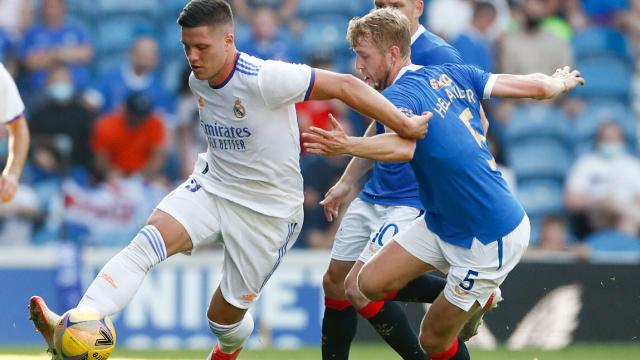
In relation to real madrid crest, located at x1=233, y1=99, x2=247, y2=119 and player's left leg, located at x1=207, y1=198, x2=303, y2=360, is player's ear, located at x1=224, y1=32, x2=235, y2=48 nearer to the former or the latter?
real madrid crest, located at x1=233, y1=99, x2=247, y2=119

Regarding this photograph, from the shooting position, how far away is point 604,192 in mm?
13352

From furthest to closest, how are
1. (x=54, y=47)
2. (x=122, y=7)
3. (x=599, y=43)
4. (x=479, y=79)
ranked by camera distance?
1. (x=599, y=43)
2. (x=122, y=7)
3. (x=54, y=47)
4. (x=479, y=79)

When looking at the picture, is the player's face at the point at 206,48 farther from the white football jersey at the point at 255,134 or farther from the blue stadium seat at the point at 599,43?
the blue stadium seat at the point at 599,43

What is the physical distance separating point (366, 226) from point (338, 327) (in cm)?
69

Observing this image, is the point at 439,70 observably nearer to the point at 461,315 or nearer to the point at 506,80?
the point at 506,80

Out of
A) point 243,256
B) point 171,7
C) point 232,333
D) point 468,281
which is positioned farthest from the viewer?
point 171,7

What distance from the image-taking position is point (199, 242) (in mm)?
7059

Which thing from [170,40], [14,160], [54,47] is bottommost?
[170,40]

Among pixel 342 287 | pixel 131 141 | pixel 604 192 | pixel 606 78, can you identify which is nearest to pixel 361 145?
pixel 342 287

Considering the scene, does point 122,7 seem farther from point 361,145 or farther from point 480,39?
point 361,145

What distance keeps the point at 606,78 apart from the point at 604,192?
189 cm

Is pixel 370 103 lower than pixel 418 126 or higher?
higher

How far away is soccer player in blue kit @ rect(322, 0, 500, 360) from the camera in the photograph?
7.70m

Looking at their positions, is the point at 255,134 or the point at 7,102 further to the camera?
the point at 7,102
